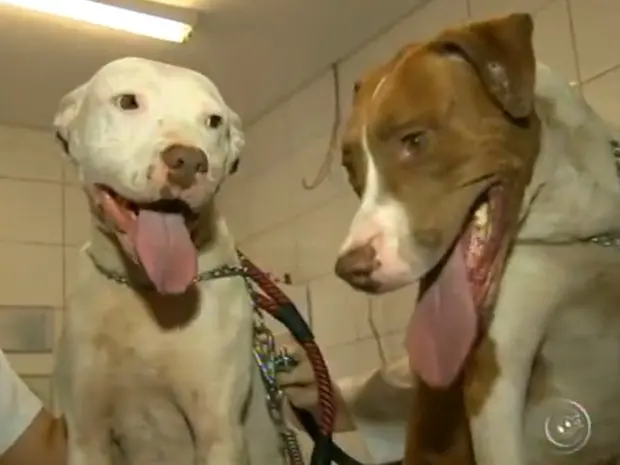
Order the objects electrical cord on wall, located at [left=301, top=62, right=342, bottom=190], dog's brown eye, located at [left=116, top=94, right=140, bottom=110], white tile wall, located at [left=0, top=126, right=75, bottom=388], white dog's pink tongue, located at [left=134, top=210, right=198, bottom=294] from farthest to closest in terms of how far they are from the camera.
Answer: white tile wall, located at [left=0, top=126, right=75, bottom=388], electrical cord on wall, located at [left=301, top=62, right=342, bottom=190], dog's brown eye, located at [left=116, top=94, right=140, bottom=110], white dog's pink tongue, located at [left=134, top=210, right=198, bottom=294]

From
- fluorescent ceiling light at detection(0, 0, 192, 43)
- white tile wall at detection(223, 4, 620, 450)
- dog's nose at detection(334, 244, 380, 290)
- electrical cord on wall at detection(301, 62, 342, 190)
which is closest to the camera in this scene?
dog's nose at detection(334, 244, 380, 290)

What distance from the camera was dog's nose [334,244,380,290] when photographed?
1015mm

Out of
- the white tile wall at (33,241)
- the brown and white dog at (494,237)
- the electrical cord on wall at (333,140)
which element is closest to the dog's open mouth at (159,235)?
the brown and white dog at (494,237)

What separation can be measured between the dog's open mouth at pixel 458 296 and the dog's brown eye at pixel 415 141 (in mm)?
90

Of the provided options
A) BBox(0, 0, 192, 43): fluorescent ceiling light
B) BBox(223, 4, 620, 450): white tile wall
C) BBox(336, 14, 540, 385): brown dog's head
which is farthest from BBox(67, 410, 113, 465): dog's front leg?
BBox(0, 0, 192, 43): fluorescent ceiling light

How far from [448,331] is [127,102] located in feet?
1.88

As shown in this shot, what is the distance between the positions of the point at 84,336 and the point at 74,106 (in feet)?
1.14

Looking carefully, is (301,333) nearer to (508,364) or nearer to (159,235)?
(159,235)

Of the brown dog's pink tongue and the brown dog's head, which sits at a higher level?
the brown dog's head

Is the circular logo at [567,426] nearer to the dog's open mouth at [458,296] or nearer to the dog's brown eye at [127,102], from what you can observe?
the dog's open mouth at [458,296]

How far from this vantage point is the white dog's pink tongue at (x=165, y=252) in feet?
3.97

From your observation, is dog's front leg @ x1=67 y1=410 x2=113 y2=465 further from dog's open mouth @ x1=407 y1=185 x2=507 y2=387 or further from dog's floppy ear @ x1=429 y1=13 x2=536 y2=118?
dog's floppy ear @ x1=429 y1=13 x2=536 y2=118

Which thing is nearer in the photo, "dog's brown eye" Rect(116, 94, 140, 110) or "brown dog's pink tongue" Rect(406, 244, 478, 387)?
"brown dog's pink tongue" Rect(406, 244, 478, 387)

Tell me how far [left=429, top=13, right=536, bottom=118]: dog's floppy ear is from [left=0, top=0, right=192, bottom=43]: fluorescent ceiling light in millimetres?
1165
